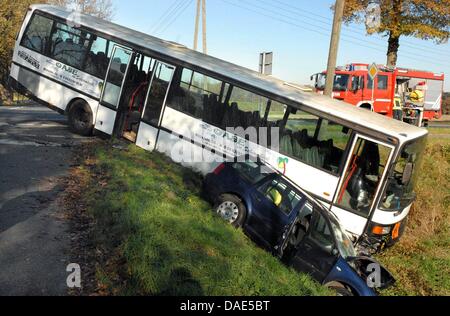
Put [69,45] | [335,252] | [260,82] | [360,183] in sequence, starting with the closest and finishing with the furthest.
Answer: [335,252]
[360,183]
[260,82]
[69,45]

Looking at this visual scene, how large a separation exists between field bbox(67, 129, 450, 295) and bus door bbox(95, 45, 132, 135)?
3.06 ft

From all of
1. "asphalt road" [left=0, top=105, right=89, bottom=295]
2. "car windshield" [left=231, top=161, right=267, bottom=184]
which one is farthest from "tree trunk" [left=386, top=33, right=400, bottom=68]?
"asphalt road" [left=0, top=105, right=89, bottom=295]

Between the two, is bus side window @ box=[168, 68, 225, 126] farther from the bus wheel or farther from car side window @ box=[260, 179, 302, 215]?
car side window @ box=[260, 179, 302, 215]

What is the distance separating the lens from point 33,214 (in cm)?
668

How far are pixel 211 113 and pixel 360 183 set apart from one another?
3828mm

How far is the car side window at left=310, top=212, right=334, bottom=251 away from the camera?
7.14 m

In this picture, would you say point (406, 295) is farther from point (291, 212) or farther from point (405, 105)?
point (405, 105)

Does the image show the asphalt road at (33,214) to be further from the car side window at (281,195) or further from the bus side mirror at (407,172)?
the bus side mirror at (407,172)

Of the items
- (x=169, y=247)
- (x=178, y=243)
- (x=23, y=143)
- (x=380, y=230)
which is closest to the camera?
(x=169, y=247)

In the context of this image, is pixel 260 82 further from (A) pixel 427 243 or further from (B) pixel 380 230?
(A) pixel 427 243

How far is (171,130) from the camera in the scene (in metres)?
11.2

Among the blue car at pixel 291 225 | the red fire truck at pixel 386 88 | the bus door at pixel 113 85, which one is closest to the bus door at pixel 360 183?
the blue car at pixel 291 225

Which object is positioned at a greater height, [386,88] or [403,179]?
[386,88]

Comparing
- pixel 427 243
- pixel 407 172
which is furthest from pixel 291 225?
pixel 427 243
